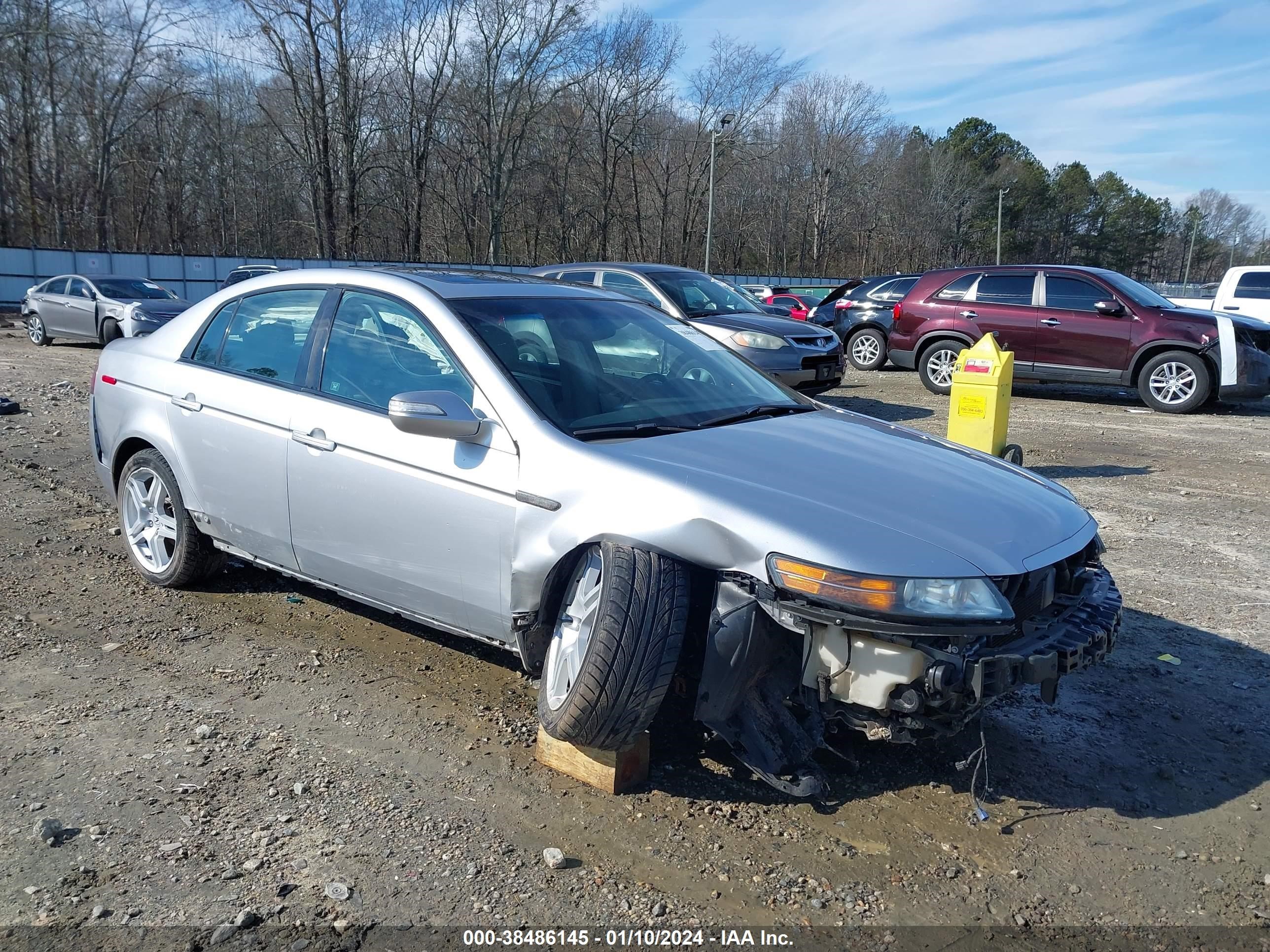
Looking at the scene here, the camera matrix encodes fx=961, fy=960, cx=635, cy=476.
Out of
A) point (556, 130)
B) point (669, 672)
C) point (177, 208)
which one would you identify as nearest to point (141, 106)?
point (177, 208)

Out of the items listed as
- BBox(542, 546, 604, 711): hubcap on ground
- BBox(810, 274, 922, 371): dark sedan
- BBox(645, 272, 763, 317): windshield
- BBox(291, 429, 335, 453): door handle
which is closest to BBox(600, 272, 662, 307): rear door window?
BBox(645, 272, 763, 317): windshield

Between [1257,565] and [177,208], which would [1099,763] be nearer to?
[1257,565]

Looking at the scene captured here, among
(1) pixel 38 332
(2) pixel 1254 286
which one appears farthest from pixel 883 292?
(1) pixel 38 332

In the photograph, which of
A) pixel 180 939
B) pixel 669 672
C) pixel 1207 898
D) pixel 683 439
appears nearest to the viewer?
pixel 180 939

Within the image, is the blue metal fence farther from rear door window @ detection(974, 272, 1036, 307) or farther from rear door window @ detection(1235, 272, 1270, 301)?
rear door window @ detection(974, 272, 1036, 307)

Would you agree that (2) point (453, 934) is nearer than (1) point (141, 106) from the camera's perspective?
Yes

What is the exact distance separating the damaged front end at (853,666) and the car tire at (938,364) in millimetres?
10864

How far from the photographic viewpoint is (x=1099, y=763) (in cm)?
349

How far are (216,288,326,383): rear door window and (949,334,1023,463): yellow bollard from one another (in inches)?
194

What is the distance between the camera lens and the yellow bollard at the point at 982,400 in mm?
7309

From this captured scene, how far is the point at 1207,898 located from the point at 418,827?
2288 millimetres

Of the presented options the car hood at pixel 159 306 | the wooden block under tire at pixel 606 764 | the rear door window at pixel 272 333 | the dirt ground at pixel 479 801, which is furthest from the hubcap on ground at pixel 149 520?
the car hood at pixel 159 306

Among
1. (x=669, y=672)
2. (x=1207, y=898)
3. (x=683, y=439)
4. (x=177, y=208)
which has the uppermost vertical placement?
(x=177, y=208)

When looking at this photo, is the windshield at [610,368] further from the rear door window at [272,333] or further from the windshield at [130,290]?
the windshield at [130,290]
